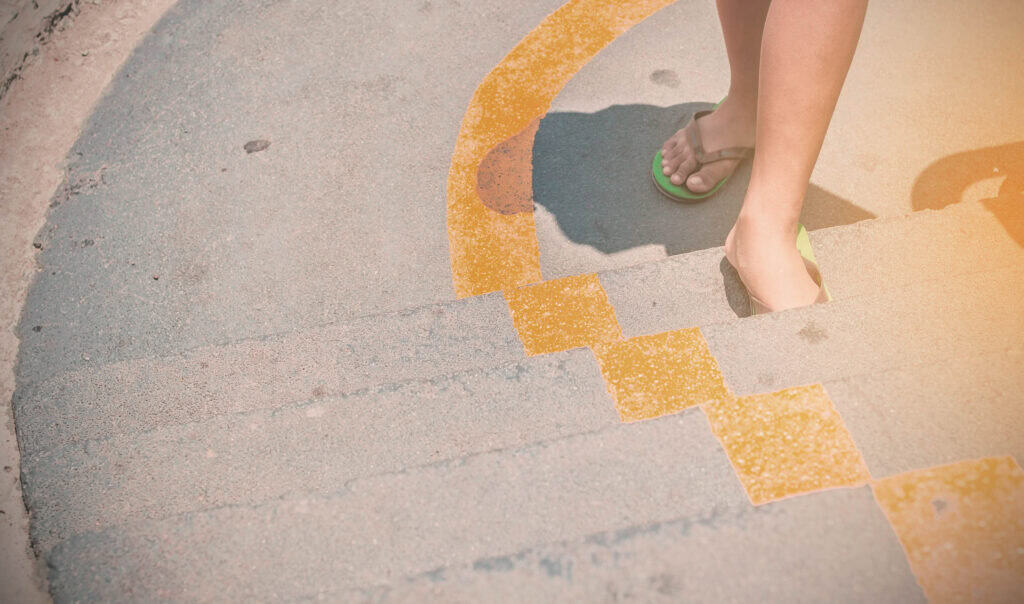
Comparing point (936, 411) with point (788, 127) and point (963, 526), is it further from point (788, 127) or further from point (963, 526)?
point (788, 127)

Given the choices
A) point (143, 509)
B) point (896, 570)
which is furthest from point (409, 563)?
point (896, 570)

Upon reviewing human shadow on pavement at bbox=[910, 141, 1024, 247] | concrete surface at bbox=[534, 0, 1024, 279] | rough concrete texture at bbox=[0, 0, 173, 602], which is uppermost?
rough concrete texture at bbox=[0, 0, 173, 602]

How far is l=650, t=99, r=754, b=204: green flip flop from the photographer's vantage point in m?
2.24

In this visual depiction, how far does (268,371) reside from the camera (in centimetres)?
184

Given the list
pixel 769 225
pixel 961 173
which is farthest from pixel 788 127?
pixel 961 173

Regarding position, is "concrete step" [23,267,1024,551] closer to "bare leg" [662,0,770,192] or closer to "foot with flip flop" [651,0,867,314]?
"foot with flip flop" [651,0,867,314]

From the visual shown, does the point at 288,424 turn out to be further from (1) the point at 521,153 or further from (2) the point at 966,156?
(2) the point at 966,156

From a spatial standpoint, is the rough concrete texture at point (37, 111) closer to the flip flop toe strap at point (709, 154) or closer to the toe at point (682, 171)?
the toe at point (682, 171)

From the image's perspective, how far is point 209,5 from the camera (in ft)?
10.3

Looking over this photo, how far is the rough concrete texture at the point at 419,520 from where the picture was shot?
1.21 metres

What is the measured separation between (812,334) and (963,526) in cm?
52

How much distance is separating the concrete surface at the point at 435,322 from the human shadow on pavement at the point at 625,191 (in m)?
0.01

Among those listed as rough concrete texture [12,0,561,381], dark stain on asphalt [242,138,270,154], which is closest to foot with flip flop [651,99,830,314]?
rough concrete texture [12,0,561,381]

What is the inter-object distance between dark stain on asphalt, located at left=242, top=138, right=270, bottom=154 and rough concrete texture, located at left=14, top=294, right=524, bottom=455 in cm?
108
